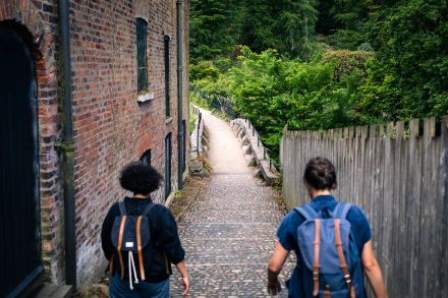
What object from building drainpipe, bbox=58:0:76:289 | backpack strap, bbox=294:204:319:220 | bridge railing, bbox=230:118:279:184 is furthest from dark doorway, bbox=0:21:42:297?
bridge railing, bbox=230:118:279:184

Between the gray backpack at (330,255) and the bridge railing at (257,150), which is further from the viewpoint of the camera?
the bridge railing at (257,150)

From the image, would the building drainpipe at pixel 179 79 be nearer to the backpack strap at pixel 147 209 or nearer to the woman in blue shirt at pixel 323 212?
the backpack strap at pixel 147 209

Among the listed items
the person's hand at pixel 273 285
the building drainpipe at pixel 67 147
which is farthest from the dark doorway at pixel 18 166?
the person's hand at pixel 273 285

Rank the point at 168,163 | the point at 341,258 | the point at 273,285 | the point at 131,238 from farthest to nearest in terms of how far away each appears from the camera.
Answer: the point at 168,163 → the point at 131,238 → the point at 273,285 → the point at 341,258

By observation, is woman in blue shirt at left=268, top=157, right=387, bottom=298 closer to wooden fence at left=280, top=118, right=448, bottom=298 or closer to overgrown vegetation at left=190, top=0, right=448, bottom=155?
wooden fence at left=280, top=118, right=448, bottom=298

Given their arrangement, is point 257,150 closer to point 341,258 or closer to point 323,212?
point 323,212

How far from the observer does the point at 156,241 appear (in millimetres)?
4141

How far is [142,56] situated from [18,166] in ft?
22.2

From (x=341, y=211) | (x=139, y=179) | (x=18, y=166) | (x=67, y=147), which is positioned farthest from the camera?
(x=67, y=147)

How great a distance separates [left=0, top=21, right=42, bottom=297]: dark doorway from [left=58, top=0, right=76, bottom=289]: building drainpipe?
46cm

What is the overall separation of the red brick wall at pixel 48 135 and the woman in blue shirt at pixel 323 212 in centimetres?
288

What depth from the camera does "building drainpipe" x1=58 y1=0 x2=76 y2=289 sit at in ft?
19.7

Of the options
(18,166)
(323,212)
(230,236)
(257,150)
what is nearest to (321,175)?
(323,212)

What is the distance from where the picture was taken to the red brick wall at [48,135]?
559cm
